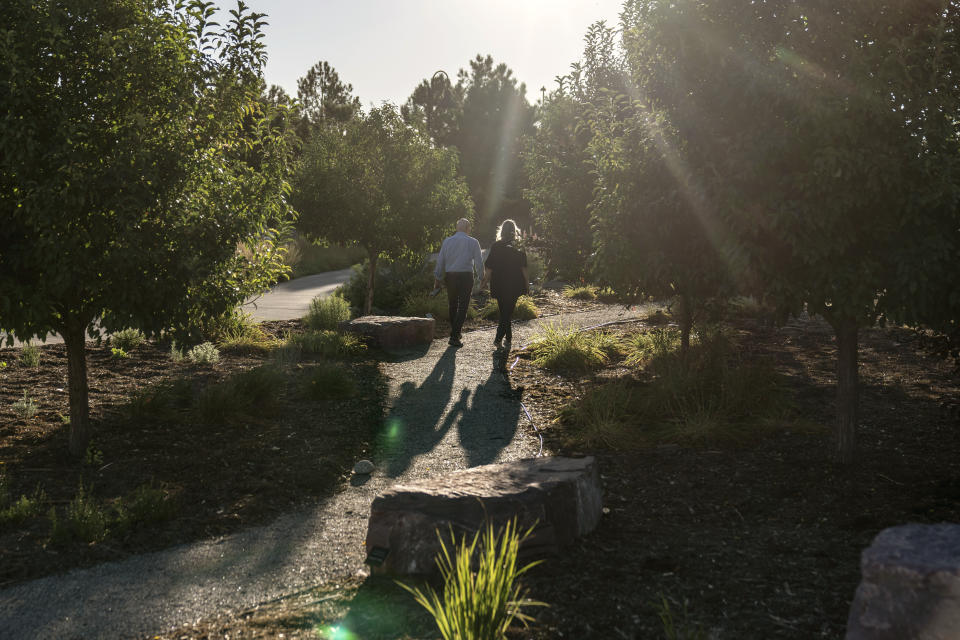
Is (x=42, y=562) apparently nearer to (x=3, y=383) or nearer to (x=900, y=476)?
(x=3, y=383)

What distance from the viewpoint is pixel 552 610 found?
3.44 metres

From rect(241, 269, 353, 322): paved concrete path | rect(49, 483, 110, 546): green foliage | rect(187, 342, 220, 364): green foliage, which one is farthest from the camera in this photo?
rect(241, 269, 353, 322): paved concrete path

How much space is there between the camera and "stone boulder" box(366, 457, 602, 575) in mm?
3900

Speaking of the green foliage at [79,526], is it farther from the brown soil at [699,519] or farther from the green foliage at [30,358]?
the green foliage at [30,358]

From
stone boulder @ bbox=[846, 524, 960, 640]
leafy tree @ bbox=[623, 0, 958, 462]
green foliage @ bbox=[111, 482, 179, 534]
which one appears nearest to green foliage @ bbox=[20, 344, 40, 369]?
green foliage @ bbox=[111, 482, 179, 534]

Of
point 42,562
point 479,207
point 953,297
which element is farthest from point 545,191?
point 479,207

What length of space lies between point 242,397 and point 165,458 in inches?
50.3

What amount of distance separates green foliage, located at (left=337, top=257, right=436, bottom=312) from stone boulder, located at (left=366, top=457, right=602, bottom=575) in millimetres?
11540

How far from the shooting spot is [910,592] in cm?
254

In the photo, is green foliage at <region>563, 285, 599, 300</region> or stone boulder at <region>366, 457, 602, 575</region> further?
green foliage at <region>563, 285, 599, 300</region>

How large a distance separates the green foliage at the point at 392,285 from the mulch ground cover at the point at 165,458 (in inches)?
314

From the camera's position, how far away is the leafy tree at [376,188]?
1321 cm

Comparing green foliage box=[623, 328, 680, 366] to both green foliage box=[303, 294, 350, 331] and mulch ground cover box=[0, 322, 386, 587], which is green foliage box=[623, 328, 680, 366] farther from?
green foliage box=[303, 294, 350, 331]

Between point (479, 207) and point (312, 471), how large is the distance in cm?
4175
